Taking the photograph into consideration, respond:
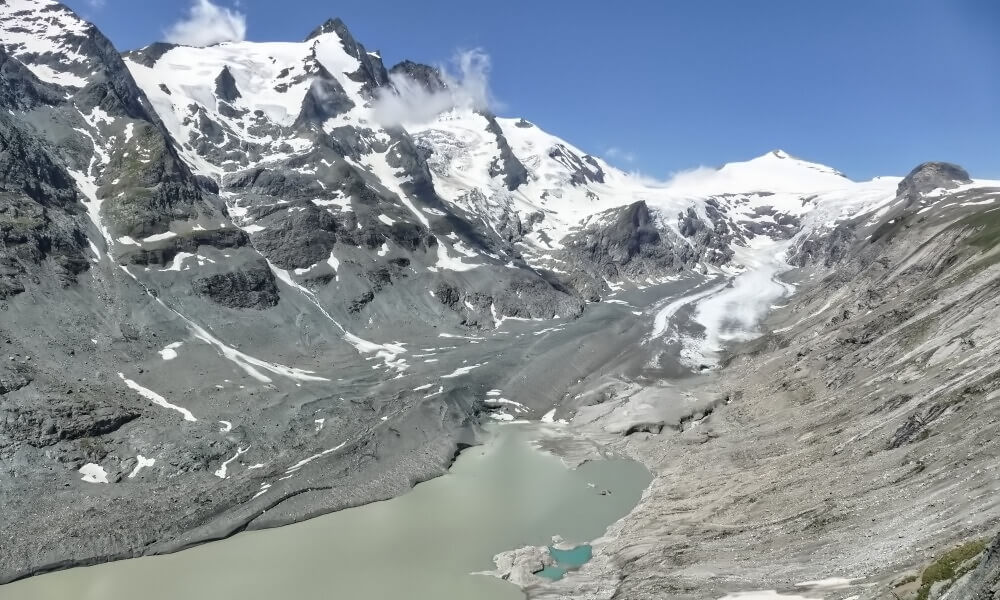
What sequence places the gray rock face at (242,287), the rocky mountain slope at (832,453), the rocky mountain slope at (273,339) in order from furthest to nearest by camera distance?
the gray rock face at (242,287) < the rocky mountain slope at (273,339) < the rocky mountain slope at (832,453)

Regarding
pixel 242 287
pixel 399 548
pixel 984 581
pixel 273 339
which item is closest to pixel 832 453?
pixel 984 581

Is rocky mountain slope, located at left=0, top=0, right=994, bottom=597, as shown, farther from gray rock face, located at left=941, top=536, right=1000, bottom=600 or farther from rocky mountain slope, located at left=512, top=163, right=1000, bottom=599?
gray rock face, located at left=941, top=536, right=1000, bottom=600

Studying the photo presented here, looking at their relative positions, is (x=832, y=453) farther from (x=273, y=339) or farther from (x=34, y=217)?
(x=34, y=217)

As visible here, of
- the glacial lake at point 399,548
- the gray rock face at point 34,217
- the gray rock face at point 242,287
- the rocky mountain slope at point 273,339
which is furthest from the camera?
the gray rock face at point 242,287

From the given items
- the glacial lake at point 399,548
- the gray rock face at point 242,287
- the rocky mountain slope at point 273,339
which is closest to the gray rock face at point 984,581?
the rocky mountain slope at point 273,339

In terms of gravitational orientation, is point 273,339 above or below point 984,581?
above

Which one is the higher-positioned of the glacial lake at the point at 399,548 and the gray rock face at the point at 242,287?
the gray rock face at the point at 242,287

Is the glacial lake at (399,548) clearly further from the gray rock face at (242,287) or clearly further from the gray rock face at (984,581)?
the gray rock face at (242,287)

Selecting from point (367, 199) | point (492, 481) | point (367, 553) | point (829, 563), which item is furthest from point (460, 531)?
point (367, 199)

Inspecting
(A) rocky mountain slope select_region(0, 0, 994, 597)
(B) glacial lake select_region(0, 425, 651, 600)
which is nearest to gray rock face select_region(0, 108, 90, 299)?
(A) rocky mountain slope select_region(0, 0, 994, 597)
